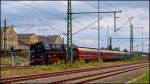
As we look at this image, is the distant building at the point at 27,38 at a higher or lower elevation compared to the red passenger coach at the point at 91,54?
higher

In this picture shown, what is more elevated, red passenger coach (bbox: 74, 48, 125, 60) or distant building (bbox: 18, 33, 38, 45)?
distant building (bbox: 18, 33, 38, 45)

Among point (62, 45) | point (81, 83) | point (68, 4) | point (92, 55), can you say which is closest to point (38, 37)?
point (92, 55)

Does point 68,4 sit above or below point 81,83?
above

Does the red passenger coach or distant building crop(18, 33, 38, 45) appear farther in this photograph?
distant building crop(18, 33, 38, 45)

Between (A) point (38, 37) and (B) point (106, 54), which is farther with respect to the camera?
(A) point (38, 37)

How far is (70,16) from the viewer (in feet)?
138

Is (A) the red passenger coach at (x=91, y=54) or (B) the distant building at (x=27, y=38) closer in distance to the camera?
(A) the red passenger coach at (x=91, y=54)

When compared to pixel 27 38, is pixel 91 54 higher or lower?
lower

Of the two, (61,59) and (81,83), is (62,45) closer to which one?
(61,59)

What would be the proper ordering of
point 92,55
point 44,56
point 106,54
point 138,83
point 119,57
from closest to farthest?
point 138,83 → point 44,56 → point 92,55 → point 106,54 → point 119,57

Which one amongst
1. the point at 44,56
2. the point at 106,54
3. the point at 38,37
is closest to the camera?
the point at 44,56

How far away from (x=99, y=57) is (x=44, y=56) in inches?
888

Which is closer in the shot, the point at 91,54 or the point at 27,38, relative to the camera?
the point at 91,54

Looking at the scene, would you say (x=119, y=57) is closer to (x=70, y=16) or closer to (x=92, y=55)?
(x=92, y=55)
